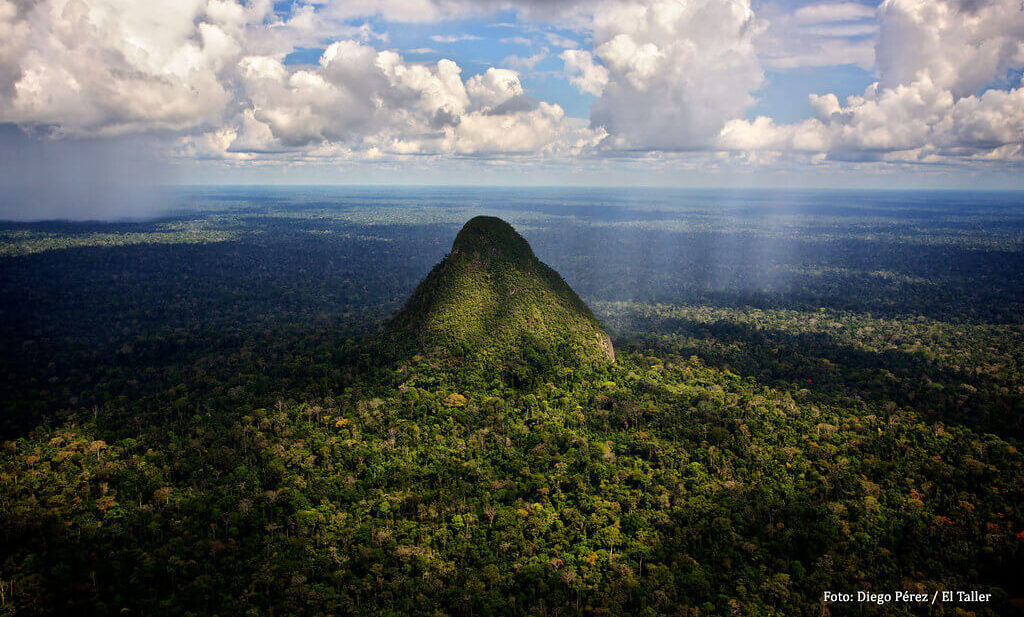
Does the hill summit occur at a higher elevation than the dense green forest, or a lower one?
higher

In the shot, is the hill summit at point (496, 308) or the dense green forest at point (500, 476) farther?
the hill summit at point (496, 308)

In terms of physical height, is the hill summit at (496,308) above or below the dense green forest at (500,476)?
above

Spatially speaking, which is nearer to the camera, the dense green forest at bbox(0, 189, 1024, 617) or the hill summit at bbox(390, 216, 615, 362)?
the dense green forest at bbox(0, 189, 1024, 617)

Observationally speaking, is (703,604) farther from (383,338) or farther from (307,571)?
(383,338)

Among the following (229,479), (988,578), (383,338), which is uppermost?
(383,338)

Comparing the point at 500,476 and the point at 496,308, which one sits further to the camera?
the point at 496,308

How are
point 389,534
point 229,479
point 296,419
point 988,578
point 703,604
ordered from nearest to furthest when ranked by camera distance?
point 703,604, point 988,578, point 389,534, point 229,479, point 296,419

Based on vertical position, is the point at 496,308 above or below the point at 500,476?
above

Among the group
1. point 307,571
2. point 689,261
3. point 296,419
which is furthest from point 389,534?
point 689,261
